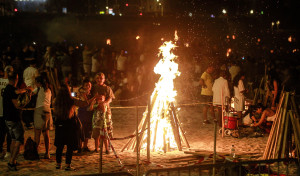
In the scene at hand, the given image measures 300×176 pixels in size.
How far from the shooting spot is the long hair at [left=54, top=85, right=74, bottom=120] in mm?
7242

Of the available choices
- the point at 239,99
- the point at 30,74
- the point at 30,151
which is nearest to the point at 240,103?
the point at 239,99

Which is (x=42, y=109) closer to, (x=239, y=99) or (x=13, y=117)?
(x=13, y=117)

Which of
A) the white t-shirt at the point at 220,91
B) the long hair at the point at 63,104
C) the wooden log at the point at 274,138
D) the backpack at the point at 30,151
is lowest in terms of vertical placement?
the backpack at the point at 30,151

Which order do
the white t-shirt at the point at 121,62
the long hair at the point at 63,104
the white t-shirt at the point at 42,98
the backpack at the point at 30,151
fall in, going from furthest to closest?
the white t-shirt at the point at 121,62 < the white t-shirt at the point at 42,98 < the backpack at the point at 30,151 < the long hair at the point at 63,104

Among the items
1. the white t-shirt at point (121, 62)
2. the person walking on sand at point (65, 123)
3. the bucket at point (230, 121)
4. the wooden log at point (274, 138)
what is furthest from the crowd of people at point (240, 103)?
the white t-shirt at point (121, 62)

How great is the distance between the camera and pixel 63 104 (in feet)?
23.8

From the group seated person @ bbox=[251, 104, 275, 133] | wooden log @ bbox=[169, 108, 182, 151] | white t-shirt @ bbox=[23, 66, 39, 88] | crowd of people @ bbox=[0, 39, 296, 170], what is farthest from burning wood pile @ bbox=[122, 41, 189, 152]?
white t-shirt @ bbox=[23, 66, 39, 88]

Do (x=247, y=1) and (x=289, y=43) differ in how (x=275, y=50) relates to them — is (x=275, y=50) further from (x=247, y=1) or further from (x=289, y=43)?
(x=247, y=1)

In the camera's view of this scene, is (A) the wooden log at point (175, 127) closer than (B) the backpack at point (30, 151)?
No

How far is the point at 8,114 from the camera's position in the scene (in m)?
7.40

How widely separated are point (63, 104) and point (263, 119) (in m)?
5.86

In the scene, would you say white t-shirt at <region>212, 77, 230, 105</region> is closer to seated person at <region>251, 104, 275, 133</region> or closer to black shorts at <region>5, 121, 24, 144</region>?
seated person at <region>251, 104, 275, 133</region>

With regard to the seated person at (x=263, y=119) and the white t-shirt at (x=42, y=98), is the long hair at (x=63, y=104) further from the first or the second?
the seated person at (x=263, y=119)

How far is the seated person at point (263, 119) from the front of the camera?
10.2 meters
